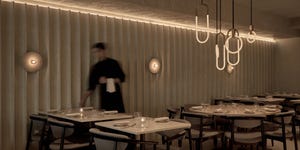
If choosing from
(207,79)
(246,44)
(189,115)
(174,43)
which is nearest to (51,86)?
(189,115)

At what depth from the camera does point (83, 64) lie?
577 cm

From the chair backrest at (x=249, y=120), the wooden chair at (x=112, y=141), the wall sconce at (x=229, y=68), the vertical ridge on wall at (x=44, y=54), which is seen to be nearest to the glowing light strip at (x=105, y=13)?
the vertical ridge on wall at (x=44, y=54)

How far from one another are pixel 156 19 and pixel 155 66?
3.19 ft

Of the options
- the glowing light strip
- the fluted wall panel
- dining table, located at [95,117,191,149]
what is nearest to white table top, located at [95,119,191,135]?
dining table, located at [95,117,191,149]

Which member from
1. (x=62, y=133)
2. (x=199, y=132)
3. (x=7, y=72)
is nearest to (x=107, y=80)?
(x=7, y=72)

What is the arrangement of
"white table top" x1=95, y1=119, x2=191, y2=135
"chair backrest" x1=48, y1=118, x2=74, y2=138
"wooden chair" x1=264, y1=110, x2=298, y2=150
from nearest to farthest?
"white table top" x1=95, y1=119, x2=191, y2=135 → "chair backrest" x1=48, y1=118, x2=74, y2=138 → "wooden chair" x1=264, y1=110, x2=298, y2=150

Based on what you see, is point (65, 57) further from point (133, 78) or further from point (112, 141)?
point (112, 141)

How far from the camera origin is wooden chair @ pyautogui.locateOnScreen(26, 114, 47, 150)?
172 inches

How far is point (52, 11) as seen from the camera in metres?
5.31

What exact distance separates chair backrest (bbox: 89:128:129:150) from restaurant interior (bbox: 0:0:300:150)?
0.4 inches

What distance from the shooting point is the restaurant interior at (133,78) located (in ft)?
14.3

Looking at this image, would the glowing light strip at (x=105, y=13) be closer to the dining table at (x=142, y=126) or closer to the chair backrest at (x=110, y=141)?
the dining table at (x=142, y=126)

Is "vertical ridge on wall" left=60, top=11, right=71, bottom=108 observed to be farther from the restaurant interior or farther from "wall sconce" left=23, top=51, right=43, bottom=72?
"wall sconce" left=23, top=51, right=43, bottom=72

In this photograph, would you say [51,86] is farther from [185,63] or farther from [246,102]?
[246,102]
